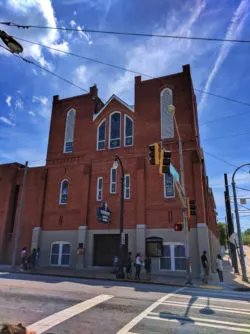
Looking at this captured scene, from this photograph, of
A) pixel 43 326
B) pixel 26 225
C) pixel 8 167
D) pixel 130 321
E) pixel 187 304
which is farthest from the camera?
pixel 8 167

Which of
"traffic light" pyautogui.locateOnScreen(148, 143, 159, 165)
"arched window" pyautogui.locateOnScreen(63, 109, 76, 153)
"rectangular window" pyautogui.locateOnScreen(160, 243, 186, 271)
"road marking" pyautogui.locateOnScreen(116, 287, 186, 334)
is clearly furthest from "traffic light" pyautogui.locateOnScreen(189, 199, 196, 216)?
"arched window" pyautogui.locateOnScreen(63, 109, 76, 153)

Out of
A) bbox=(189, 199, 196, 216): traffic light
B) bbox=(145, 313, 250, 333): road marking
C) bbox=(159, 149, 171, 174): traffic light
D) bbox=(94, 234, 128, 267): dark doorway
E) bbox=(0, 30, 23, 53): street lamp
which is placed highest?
bbox=(0, 30, 23, 53): street lamp

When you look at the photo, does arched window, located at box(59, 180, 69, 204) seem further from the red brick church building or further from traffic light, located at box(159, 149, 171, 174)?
traffic light, located at box(159, 149, 171, 174)

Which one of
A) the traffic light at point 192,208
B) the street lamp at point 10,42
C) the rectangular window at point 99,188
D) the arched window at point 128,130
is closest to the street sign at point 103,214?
the rectangular window at point 99,188

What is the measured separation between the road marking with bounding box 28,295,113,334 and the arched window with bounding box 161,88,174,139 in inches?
661

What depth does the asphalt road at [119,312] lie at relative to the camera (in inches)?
257

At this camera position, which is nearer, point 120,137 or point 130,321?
point 130,321

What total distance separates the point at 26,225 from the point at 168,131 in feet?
55.7

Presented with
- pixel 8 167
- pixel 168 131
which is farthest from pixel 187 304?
pixel 8 167

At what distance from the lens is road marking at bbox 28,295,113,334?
6.40 metres

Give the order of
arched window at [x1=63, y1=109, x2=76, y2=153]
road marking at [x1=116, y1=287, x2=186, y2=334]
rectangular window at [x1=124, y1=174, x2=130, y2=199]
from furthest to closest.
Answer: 1. arched window at [x1=63, y1=109, x2=76, y2=153]
2. rectangular window at [x1=124, y1=174, x2=130, y2=199]
3. road marking at [x1=116, y1=287, x2=186, y2=334]

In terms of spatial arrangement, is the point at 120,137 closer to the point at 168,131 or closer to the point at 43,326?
the point at 168,131

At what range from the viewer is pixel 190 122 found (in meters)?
23.4

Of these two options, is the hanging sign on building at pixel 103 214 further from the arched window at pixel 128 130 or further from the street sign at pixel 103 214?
the arched window at pixel 128 130
